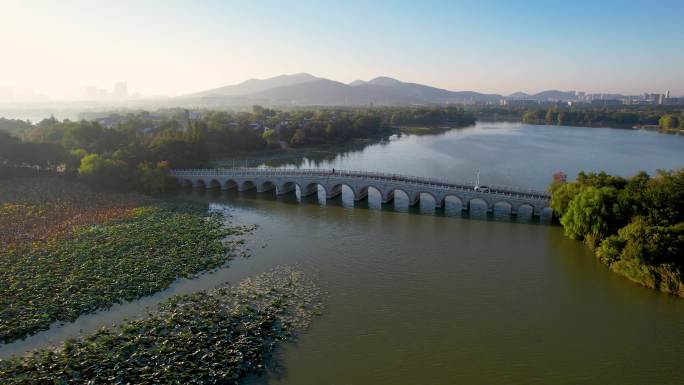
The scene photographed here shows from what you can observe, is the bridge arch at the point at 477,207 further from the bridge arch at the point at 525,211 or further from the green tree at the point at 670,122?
the green tree at the point at 670,122

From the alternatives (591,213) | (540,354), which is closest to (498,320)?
(540,354)

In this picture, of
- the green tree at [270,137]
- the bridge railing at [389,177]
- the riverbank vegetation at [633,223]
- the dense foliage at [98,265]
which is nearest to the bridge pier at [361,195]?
the bridge railing at [389,177]

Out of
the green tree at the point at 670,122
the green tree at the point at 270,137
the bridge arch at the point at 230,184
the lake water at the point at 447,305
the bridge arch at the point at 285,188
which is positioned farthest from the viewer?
the green tree at the point at 670,122

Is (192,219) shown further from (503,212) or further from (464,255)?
(503,212)

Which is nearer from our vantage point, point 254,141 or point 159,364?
point 159,364

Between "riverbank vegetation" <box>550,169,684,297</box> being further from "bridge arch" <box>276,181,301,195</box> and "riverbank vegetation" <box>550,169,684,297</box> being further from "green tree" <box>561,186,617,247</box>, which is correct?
"bridge arch" <box>276,181,301,195</box>

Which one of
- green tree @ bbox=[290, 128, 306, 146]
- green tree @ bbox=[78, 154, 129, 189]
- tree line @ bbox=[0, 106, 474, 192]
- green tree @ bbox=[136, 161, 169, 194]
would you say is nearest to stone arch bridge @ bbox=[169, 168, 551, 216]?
green tree @ bbox=[136, 161, 169, 194]
